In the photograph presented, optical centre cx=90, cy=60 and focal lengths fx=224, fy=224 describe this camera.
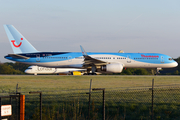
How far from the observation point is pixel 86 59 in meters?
34.7

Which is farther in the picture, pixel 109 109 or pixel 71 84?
pixel 71 84

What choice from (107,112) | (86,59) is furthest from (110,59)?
(107,112)

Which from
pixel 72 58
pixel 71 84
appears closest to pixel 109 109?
pixel 71 84

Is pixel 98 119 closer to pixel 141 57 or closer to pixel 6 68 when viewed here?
pixel 141 57

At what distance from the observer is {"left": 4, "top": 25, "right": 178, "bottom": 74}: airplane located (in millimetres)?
36531

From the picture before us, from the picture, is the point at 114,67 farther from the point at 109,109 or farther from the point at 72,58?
the point at 109,109

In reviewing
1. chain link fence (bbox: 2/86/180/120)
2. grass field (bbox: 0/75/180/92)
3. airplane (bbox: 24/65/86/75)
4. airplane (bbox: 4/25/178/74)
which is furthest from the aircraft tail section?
chain link fence (bbox: 2/86/180/120)

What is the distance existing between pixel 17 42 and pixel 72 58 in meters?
9.87

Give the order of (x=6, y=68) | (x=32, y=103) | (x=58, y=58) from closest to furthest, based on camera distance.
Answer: (x=32, y=103)
(x=58, y=58)
(x=6, y=68)

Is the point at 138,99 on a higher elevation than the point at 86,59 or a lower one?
lower

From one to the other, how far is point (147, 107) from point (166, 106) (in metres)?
1.11

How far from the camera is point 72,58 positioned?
37.3 meters

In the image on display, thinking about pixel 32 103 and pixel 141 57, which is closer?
pixel 32 103

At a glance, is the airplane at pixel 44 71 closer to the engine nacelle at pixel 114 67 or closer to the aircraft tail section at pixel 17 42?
the aircraft tail section at pixel 17 42
